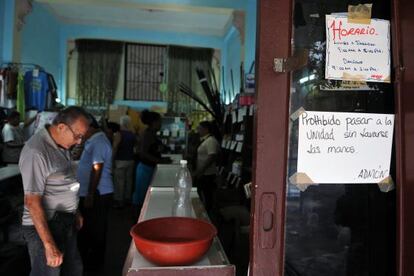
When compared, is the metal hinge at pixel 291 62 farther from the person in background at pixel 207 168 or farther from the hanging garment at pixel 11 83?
the hanging garment at pixel 11 83

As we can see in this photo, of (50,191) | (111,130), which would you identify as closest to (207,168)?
(111,130)

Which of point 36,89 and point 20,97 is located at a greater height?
point 36,89

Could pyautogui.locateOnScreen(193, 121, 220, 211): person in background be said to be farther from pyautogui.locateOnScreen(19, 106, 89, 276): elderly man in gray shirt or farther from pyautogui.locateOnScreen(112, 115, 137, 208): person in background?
pyautogui.locateOnScreen(19, 106, 89, 276): elderly man in gray shirt

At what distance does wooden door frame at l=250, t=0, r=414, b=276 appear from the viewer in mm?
1203

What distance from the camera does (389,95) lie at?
131 cm

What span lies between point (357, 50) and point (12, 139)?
4.37 m

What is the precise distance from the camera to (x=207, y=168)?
449 centimetres

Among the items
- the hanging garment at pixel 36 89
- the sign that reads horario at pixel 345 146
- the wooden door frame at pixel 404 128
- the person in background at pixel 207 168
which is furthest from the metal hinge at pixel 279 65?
the hanging garment at pixel 36 89

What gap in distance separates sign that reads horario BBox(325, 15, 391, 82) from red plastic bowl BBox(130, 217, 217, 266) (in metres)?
0.77

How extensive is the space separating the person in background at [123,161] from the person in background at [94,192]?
2.04 meters

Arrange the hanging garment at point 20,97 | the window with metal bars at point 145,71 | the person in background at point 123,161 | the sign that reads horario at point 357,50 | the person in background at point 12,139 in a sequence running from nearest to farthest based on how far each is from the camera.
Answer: the sign that reads horario at point 357,50 < the person in background at point 12,139 < the hanging garment at point 20,97 < the person in background at point 123,161 < the window with metal bars at point 145,71

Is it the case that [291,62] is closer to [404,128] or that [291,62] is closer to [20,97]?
[404,128]

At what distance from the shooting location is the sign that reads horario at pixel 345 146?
4.07ft

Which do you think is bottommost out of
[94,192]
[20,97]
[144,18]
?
[94,192]
